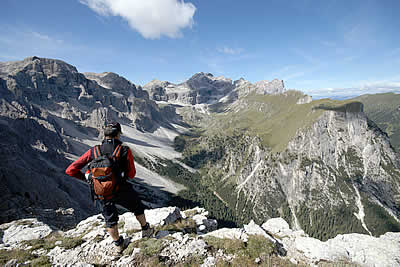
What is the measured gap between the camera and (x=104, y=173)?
19.0 feet

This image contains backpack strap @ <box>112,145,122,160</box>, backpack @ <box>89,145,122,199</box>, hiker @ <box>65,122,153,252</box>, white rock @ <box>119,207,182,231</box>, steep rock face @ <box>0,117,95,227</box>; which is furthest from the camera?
steep rock face @ <box>0,117,95,227</box>

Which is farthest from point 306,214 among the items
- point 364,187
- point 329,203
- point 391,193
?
point 391,193

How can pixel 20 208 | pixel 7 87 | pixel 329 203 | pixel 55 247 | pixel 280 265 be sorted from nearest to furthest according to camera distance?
pixel 280 265 < pixel 55 247 < pixel 20 208 < pixel 329 203 < pixel 7 87

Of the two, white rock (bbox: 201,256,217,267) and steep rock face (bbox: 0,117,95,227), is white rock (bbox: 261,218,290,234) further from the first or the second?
steep rock face (bbox: 0,117,95,227)

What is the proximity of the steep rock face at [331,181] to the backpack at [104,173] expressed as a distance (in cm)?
18735

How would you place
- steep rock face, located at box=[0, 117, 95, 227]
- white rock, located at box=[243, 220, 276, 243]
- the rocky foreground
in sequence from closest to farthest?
the rocky foreground < white rock, located at box=[243, 220, 276, 243] < steep rock face, located at box=[0, 117, 95, 227]

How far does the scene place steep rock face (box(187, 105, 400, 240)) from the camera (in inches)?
6088

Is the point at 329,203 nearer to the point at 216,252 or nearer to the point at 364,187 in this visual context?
the point at 364,187

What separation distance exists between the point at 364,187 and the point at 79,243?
236034 mm

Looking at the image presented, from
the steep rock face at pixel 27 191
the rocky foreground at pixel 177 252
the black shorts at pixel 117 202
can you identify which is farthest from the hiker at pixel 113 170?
the steep rock face at pixel 27 191

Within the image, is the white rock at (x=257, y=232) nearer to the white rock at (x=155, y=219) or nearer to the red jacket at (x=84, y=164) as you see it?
the white rock at (x=155, y=219)

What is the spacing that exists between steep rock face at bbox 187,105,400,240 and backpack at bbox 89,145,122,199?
187345mm

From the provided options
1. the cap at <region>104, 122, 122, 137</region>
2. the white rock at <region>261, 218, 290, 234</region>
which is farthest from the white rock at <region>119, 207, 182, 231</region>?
the white rock at <region>261, 218, 290, 234</region>

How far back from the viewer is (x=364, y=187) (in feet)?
547
